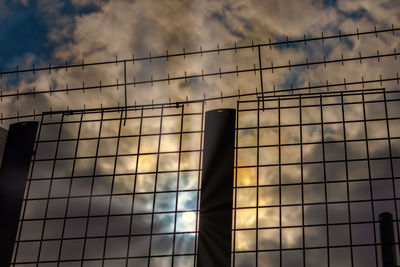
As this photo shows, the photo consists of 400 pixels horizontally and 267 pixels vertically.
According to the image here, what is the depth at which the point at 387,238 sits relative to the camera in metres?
34.5

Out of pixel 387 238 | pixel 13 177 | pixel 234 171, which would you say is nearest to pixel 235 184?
pixel 234 171

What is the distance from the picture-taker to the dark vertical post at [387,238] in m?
32.3

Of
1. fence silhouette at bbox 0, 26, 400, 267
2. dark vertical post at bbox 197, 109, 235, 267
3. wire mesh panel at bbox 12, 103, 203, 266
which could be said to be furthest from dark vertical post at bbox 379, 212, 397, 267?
wire mesh panel at bbox 12, 103, 203, 266

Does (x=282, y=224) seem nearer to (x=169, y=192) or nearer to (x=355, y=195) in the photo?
(x=355, y=195)

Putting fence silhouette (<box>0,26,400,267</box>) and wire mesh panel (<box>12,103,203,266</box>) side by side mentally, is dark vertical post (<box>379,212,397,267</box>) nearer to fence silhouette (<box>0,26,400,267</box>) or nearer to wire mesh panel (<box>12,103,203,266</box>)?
fence silhouette (<box>0,26,400,267</box>)

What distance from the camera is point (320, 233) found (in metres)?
31.5

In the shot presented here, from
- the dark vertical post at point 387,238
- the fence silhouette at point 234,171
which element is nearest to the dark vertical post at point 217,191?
the fence silhouette at point 234,171

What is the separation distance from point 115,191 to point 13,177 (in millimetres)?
5992

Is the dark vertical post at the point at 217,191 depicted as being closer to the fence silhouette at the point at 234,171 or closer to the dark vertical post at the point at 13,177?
the fence silhouette at the point at 234,171

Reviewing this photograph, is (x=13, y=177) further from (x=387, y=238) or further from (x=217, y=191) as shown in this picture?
(x=387, y=238)

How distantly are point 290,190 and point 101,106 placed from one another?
12.5m

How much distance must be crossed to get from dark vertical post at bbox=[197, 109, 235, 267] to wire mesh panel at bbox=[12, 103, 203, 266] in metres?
1.84

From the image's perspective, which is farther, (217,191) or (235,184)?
(235,184)

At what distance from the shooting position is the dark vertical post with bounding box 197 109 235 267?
30.1 metres
